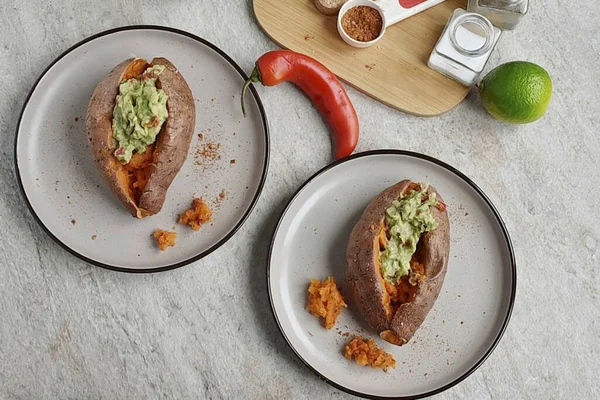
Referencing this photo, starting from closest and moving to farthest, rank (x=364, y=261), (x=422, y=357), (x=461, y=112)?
1. (x=364, y=261)
2. (x=422, y=357)
3. (x=461, y=112)

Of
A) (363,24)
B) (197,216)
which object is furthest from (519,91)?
(197,216)

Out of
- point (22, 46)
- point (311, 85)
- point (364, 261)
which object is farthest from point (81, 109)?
point (364, 261)

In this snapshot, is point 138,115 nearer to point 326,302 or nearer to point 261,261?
point 261,261

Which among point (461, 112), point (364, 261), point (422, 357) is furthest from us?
point (461, 112)

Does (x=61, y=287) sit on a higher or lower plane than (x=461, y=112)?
lower

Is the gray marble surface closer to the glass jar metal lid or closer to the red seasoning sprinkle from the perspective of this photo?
the glass jar metal lid

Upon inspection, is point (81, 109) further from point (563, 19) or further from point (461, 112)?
point (563, 19)

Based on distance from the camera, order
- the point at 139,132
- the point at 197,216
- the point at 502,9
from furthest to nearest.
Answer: the point at 502,9, the point at 197,216, the point at 139,132
